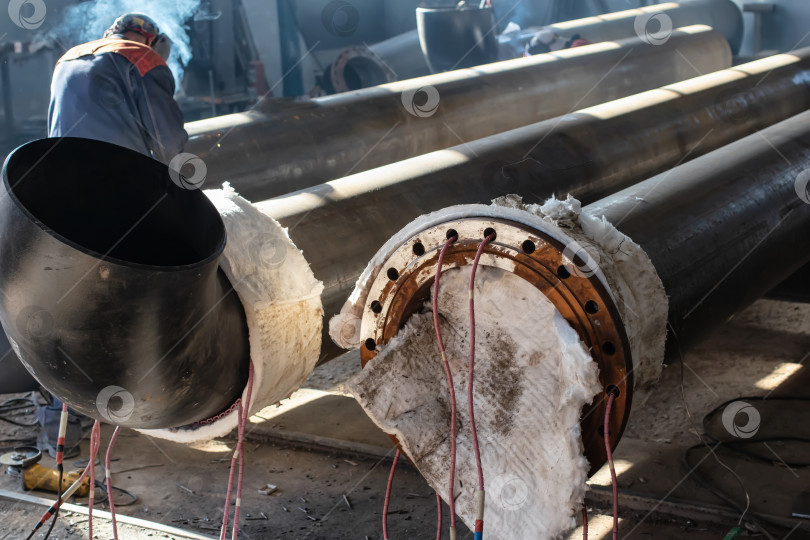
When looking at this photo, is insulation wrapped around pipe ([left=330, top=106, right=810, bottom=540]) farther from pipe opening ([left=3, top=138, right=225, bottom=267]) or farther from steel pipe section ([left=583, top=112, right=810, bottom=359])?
pipe opening ([left=3, top=138, right=225, bottom=267])

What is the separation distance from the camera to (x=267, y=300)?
1783 millimetres

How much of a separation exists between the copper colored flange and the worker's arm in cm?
146

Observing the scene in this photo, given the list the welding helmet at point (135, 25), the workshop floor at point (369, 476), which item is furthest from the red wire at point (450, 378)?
the welding helmet at point (135, 25)

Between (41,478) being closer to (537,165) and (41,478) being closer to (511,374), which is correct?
(511,374)

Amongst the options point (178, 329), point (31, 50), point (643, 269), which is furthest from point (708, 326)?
point (31, 50)

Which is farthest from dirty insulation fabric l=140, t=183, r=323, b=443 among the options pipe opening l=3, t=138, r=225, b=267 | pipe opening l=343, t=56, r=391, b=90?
pipe opening l=343, t=56, r=391, b=90

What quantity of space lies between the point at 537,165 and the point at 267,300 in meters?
1.27

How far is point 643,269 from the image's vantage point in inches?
64.3

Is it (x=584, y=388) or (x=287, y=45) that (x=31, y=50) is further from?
(x=584, y=388)

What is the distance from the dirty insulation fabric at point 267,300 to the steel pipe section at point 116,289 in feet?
0.11

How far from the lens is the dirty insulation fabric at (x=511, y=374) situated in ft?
5.00

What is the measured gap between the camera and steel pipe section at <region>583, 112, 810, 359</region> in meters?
1.83

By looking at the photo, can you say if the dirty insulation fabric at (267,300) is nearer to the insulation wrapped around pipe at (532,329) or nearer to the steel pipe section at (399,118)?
the insulation wrapped around pipe at (532,329)

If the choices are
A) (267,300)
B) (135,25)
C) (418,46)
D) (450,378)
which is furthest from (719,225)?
(418,46)
